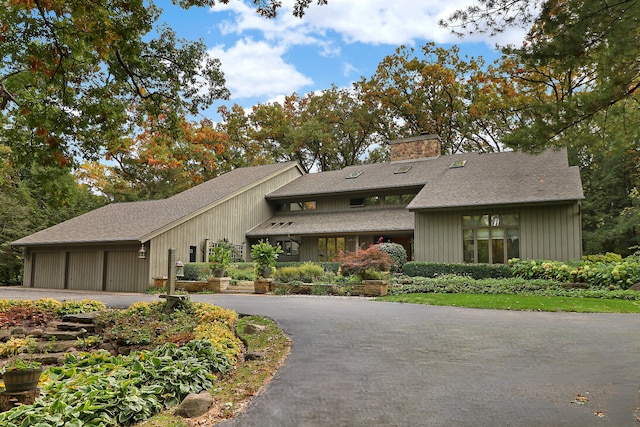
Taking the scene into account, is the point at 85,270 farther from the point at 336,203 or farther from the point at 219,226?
the point at 336,203

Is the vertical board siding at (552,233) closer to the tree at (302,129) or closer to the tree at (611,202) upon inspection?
the tree at (611,202)

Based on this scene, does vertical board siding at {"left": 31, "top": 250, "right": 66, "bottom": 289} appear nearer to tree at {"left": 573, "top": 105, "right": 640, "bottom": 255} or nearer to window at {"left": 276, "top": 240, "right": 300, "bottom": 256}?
window at {"left": 276, "top": 240, "right": 300, "bottom": 256}

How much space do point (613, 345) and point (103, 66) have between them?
12.1m

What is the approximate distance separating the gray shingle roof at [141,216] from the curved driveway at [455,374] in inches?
579

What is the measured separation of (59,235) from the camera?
972 inches

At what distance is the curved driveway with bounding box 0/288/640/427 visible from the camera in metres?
4.03

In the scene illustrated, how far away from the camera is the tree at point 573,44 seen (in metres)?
5.19

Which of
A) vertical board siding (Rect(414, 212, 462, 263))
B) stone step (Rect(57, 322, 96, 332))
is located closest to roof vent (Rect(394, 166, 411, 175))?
Answer: vertical board siding (Rect(414, 212, 462, 263))

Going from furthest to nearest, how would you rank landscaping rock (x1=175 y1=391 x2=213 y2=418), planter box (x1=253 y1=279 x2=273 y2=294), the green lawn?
planter box (x1=253 y1=279 x2=273 y2=294)
the green lawn
landscaping rock (x1=175 y1=391 x2=213 y2=418)

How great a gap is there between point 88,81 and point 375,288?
10.1 metres

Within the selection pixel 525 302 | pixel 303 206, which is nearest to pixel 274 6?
pixel 525 302

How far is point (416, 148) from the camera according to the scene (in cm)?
2855

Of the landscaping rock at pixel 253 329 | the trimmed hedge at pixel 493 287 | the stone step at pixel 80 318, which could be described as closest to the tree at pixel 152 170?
the trimmed hedge at pixel 493 287

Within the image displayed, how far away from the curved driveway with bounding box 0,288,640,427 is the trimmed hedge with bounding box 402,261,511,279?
26.2ft
